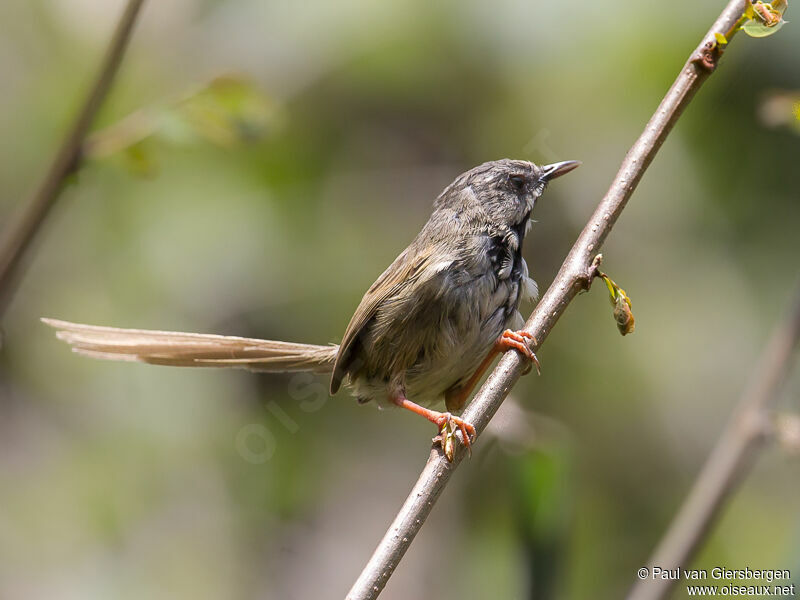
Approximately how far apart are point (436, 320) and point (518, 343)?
572 mm

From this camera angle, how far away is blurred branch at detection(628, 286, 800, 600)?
8.25 ft

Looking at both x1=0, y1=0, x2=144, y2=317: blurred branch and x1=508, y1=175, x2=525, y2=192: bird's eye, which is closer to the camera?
x1=0, y1=0, x2=144, y2=317: blurred branch

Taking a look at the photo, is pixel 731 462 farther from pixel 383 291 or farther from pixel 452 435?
pixel 383 291

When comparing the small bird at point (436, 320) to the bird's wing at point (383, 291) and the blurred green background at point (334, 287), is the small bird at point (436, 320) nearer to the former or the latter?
→ the bird's wing at point (383, 291)

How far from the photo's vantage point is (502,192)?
3.71 metres

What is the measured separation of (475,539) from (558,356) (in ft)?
3.98

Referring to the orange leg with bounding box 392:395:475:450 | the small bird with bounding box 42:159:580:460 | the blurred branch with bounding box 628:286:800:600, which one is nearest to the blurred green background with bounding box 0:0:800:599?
the small bird with bounding box 42:159:580:460

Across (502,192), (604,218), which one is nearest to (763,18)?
(604,218)

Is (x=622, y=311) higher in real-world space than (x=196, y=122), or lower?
higher

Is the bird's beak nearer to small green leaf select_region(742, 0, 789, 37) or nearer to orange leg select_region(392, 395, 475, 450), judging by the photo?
orange leg select_region(392, 395, 475, 450)

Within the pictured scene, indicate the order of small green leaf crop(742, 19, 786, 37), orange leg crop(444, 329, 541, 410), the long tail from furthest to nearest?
the long tail
orange leg crop(444, 329, 541, 410)
small green leaf crop(742, 19, 786, 37)

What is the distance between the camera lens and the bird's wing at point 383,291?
11.5 feet

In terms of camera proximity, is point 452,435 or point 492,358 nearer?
point 452,435

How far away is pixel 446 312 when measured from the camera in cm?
342
